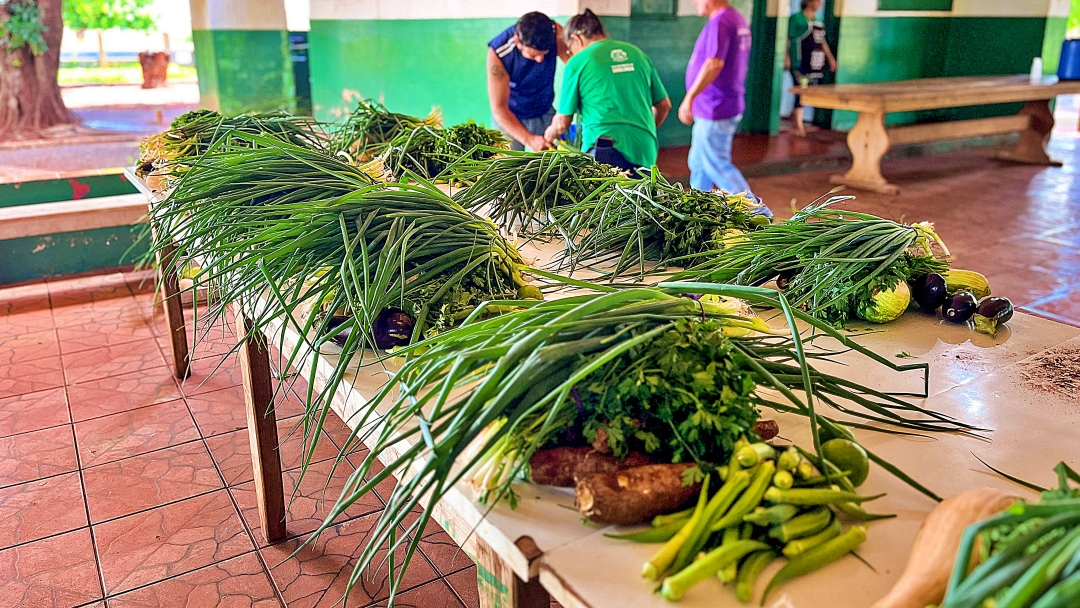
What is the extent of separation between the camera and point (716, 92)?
5.36 meters

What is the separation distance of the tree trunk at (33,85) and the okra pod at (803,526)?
17.4ft

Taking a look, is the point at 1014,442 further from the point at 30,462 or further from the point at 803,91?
the point at 803,91

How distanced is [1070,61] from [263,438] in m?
8.92

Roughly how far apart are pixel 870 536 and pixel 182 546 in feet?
6.90

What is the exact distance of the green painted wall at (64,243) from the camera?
16.0ft

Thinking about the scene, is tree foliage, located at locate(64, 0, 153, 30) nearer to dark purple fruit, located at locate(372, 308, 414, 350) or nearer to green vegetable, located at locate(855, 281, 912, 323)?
dark purple fruit, located at locate(372, 308, 414, 350)

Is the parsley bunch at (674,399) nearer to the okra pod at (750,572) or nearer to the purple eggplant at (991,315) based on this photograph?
the okra pod at (750,572)

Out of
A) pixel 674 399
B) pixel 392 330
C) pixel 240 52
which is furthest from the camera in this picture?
pixel 240 52

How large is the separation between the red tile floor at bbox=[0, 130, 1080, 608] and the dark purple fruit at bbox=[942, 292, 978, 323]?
1.41m

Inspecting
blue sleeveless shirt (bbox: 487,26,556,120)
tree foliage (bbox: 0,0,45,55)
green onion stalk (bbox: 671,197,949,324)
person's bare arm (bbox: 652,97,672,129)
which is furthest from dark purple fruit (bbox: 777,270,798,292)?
tree foliage (bbox: 0,0,45,55)

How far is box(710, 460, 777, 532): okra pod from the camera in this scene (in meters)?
1.00

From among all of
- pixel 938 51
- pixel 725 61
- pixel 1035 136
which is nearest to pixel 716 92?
pixel 725 61

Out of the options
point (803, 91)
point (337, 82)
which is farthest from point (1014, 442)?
point (803, 91)

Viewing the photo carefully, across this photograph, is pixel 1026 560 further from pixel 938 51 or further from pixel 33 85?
pixel 938 51
